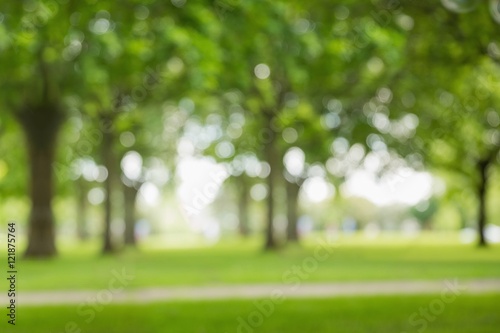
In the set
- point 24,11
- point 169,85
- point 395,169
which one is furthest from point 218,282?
point 395,169

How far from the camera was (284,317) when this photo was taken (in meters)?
9.85

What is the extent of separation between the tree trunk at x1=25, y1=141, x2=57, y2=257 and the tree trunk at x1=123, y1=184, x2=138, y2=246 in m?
11.0

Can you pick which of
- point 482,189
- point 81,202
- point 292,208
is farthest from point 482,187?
point 81,202

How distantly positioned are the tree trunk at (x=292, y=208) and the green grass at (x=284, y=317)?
2428 cm

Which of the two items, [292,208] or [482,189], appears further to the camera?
[292,208]

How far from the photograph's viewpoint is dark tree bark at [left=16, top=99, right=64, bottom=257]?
25.4 m

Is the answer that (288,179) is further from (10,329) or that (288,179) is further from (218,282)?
(10,329)

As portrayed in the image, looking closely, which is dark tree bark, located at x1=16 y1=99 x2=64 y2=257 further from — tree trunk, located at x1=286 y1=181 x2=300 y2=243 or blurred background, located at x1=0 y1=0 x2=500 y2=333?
tree trunk, located at x1=286 y1=181 x2=300 y2=243

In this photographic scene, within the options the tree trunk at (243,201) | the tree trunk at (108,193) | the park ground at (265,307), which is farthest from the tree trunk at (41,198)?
the tree trunk at (243,201)

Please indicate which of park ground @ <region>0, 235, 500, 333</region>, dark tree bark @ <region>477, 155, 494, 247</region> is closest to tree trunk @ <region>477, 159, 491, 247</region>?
dark tree bark @ <region>477, 155, 494, 247</region>

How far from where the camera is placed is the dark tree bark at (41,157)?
25.4 meters

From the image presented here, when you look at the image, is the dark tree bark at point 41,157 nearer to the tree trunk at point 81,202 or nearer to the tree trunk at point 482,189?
the tree trunk at point 81,202

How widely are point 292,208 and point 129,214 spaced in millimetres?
8951

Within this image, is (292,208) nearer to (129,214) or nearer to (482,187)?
(129,214)
